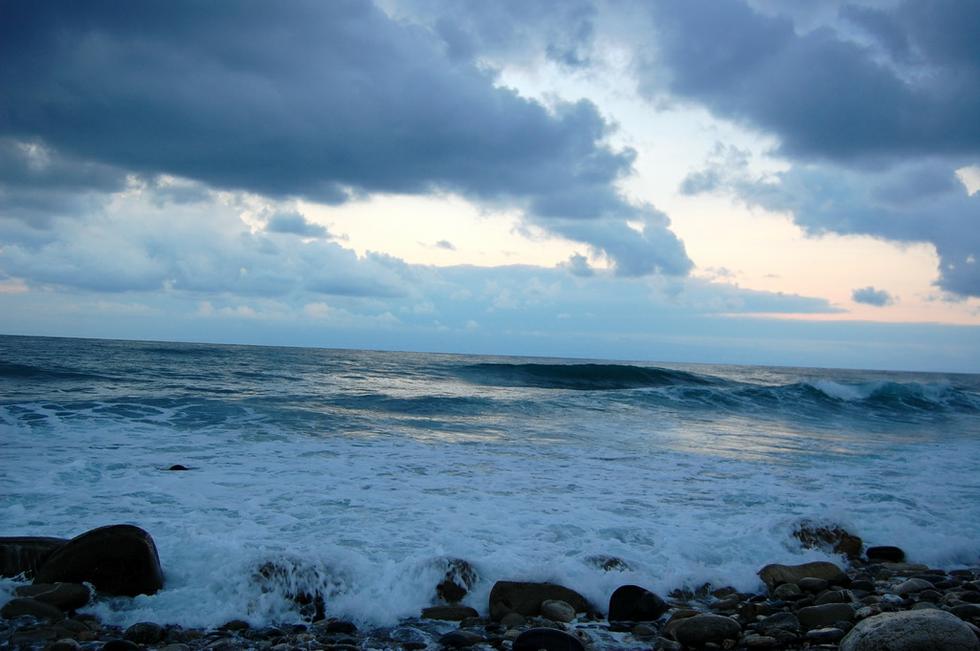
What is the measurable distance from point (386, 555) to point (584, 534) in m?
2.13

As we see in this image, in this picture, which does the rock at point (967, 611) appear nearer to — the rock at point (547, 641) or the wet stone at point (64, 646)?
the rock at point (547, 641)

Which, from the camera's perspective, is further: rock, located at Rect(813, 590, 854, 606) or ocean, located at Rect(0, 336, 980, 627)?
ocean, located at Rect(0, 336, 980, 627)

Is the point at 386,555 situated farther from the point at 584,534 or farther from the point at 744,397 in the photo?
the point at 744,397

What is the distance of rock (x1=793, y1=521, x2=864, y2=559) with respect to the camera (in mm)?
6723

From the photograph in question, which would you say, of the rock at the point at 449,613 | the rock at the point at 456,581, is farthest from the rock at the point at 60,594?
the rock at the point at 456,581

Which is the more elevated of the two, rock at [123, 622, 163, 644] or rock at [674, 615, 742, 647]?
rock at [674, 615, 742, 647]

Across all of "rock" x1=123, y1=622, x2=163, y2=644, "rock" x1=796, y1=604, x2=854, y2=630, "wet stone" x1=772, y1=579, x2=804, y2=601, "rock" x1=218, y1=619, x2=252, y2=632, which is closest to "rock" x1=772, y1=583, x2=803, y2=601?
"wet stone" x1=772, y1=579, x2=804, y2=601

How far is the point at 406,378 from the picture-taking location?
31.5m

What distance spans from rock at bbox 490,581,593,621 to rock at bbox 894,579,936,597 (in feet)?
9.43

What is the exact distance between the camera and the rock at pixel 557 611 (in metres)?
4.85

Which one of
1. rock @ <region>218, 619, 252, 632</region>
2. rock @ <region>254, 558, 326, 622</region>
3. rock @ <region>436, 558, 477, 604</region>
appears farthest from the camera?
rock @ <region>436, 558, 477, 604</region>

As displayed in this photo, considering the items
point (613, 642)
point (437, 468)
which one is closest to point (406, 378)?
point (437, 468)

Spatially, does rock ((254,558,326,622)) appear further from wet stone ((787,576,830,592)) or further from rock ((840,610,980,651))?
wet stone ((787,576,830,592))

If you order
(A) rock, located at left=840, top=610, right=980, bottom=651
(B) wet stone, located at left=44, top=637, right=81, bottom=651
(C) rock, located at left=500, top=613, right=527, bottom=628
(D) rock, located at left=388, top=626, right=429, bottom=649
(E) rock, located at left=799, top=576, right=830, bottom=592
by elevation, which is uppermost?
(A) rock, located at left=840, top=610, right=980, bottom=651
